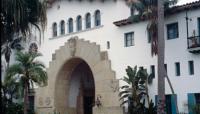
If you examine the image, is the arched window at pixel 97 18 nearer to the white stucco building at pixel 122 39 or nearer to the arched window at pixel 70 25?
the white stucco building at pixel 122 39

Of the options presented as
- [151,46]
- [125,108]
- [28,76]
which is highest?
[151,46]

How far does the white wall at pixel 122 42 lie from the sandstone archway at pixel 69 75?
773 millimetres

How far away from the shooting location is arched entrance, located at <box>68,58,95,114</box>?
152 feet

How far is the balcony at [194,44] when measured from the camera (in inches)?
1205

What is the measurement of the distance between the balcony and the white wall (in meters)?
0.67

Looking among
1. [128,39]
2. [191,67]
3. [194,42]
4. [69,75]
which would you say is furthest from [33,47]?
[194,42]

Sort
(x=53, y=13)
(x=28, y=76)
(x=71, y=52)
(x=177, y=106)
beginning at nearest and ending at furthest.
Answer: (x=177, y=106), (x=28, y=76), (x=71, y=52), (x=53, y=13)

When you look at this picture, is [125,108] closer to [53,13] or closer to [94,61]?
[94,61]

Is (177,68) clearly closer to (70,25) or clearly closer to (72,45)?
(72,45)

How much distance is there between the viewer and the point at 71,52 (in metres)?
43.5

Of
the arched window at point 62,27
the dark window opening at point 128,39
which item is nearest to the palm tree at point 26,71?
the dark window opening at point 128,39

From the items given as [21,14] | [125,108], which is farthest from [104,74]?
[21,14]

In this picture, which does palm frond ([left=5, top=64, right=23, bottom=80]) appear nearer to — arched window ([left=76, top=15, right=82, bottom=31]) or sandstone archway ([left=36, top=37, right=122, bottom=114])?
sandstone archway ([left=36, top=37, right=122, bottom=114])

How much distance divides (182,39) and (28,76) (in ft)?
42.5
